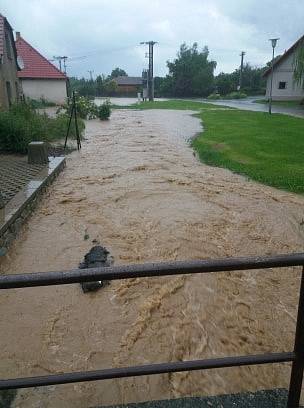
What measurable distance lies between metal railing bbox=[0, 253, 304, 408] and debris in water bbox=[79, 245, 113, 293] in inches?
129

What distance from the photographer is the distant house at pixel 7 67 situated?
20.0 m

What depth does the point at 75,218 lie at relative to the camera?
25.8 feet

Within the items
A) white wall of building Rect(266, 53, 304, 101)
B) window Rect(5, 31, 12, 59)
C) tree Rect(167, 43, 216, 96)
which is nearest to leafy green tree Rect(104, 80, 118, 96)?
tree Rect(167, 43, 216, 96)

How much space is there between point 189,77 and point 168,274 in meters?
80.1

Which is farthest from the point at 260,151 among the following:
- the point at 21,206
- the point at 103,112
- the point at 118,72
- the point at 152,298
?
the point at 118,72

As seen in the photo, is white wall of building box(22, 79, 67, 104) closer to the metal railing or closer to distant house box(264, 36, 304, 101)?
distant house box(264, 36, 304, 101)

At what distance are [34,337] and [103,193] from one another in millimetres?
5519

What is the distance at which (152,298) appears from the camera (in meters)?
5.01

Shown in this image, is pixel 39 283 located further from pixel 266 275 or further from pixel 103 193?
pixel 103 193

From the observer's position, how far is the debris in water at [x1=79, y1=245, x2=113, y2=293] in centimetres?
515

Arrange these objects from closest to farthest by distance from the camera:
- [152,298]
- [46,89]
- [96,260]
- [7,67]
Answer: [152,298] → [96,260] → [7,67] → [46,89]

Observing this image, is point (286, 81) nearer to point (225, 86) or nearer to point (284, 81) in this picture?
point (284, 81)

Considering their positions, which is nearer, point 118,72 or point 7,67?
point 7,67

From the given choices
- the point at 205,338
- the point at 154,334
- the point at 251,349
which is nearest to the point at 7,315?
the point at 154,334
